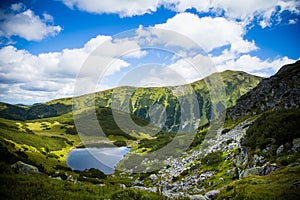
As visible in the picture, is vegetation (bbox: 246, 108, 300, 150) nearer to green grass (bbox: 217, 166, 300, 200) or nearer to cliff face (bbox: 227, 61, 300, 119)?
green grass (bbox: 217, 166, 300, 200)

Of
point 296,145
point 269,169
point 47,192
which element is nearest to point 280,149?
point 296,145

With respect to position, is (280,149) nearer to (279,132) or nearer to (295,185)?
(279,132)

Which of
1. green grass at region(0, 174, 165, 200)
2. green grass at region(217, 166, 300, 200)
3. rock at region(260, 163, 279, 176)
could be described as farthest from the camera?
rock at region(260, 163, 279, 176)

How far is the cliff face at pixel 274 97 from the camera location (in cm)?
5437

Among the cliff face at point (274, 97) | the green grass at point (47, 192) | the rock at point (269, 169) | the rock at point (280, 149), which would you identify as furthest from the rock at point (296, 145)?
the cliff face at point (274, 97)

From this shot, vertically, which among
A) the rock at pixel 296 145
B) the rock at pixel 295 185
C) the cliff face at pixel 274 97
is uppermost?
the cliff face at pixel 274 97

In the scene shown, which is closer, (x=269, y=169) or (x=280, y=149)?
(x=269, y=169)

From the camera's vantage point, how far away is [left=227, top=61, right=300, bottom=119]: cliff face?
54.4 m

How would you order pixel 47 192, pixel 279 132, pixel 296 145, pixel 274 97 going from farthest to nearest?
pixel 274 97 < pixel 279 132 < pixel 296 145 < pixel 47 192

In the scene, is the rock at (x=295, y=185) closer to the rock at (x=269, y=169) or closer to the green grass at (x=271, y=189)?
the green grass at (x=271, y=189)

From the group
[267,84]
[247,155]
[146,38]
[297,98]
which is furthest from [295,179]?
[267,84]

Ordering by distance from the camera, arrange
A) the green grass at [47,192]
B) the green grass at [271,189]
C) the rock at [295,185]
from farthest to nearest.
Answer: the rock at [295,185] < the green grass at [271,189] < the green grass at [47,192]

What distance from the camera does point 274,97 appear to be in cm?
6750

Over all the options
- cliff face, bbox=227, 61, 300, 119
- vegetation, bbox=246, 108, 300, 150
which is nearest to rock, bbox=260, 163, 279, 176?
vegetation, bbox=246, 108, 300, 150
